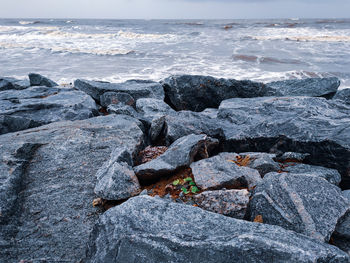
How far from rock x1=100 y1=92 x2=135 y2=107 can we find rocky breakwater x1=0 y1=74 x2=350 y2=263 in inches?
30.6

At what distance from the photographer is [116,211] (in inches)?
72.1

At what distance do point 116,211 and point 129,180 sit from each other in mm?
759

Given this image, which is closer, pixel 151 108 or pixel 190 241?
pixel 190 241

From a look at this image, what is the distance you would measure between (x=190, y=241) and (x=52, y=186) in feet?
5.70

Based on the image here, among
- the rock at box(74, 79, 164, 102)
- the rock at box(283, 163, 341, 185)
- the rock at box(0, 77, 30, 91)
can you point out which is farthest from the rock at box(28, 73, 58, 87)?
the rock at box(283, 163, 341, 185)

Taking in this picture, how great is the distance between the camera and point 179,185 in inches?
104

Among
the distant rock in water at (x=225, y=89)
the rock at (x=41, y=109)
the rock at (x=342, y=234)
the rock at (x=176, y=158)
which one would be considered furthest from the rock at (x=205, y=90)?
the rock at (x=342, y=234)

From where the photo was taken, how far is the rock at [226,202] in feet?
6.96

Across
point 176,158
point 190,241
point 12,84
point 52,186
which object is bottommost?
point 12,84

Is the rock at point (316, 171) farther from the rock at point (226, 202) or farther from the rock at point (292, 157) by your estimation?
the rock at point (226, 202)

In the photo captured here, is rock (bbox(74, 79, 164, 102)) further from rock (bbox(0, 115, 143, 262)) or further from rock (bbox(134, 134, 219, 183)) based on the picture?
rock (bbox(134, 134, 219, 183))

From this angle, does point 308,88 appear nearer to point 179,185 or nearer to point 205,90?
point 205,90

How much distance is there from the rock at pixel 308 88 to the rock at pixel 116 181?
4465 millimetres

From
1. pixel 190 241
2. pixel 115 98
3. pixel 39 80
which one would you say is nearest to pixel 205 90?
pixel 115 98
